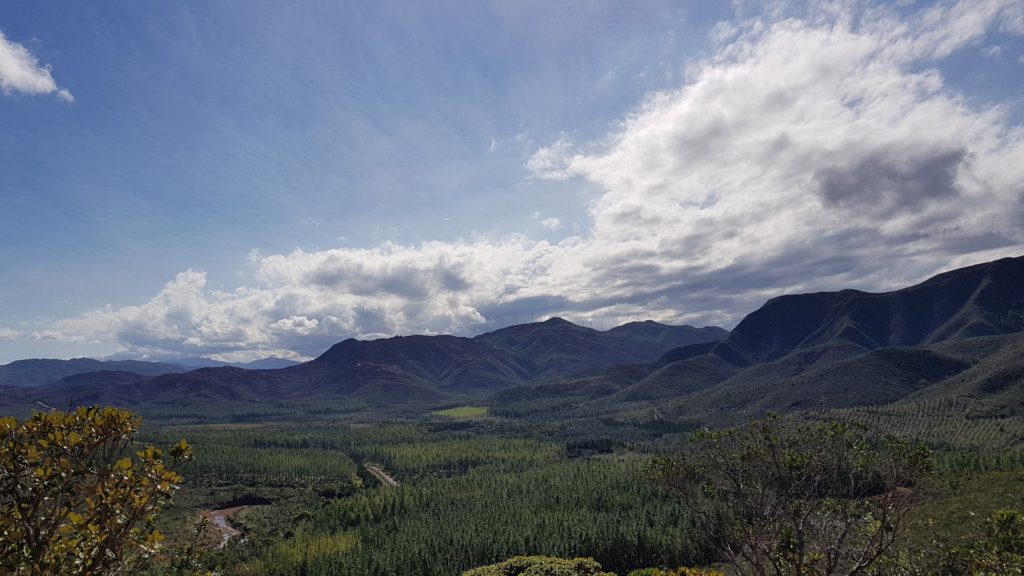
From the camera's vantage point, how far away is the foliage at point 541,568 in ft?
169

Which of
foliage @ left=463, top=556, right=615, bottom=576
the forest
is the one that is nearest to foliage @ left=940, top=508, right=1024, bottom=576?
the forest

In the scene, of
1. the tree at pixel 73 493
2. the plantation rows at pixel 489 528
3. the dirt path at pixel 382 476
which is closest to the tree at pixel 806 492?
the tree at pixel 73 493

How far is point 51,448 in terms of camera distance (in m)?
10.7

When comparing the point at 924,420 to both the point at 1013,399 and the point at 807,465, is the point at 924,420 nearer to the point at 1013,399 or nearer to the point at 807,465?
the point at 1013,399

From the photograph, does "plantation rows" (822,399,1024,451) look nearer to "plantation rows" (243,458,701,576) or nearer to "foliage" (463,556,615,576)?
"plantation rows" (243,458,701,576)

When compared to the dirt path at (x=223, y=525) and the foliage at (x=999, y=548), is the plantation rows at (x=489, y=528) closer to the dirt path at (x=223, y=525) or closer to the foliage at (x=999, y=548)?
the dirt path at (x=223, y=525)

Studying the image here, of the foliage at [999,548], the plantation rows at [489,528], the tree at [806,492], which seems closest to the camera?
the tree at [806,492]

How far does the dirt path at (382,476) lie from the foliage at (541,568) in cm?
9622

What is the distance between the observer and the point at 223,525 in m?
111

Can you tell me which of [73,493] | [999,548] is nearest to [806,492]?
[999,548]

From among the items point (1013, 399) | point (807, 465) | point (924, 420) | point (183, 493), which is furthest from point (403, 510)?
point (1013, 399)

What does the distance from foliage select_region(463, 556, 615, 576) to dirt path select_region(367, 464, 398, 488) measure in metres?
96.2

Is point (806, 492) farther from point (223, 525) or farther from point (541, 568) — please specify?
point (223, 525)

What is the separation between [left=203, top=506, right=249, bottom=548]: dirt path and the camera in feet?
330
